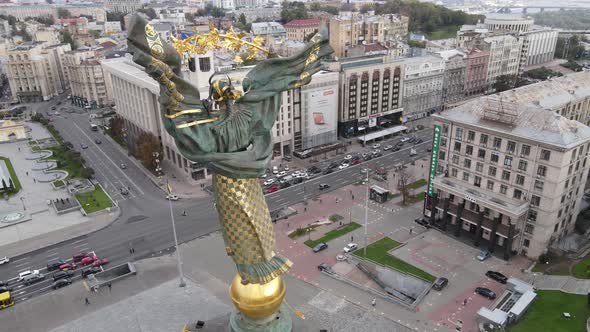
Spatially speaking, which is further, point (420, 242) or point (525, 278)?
point (420, 242)

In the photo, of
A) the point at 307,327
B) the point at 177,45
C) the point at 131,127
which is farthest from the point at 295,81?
the point at 131,127

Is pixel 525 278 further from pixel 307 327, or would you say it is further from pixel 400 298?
pixel 307 327

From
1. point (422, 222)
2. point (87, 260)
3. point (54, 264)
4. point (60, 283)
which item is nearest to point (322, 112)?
point (422, 222)

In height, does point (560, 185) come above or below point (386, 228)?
above

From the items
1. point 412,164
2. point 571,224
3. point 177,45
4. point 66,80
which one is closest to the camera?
point 177,45

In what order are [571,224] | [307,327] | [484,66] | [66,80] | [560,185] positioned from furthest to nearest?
[66,80] → [484,66] → [571,224] → [560,185] → [307,327]

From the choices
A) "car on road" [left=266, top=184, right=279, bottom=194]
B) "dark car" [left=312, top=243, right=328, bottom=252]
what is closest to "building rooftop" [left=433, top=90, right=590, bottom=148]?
"dark car" [left=312, top=243, right=328, bottom=252]

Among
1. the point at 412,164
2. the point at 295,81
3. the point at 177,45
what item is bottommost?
the point at 412,164
